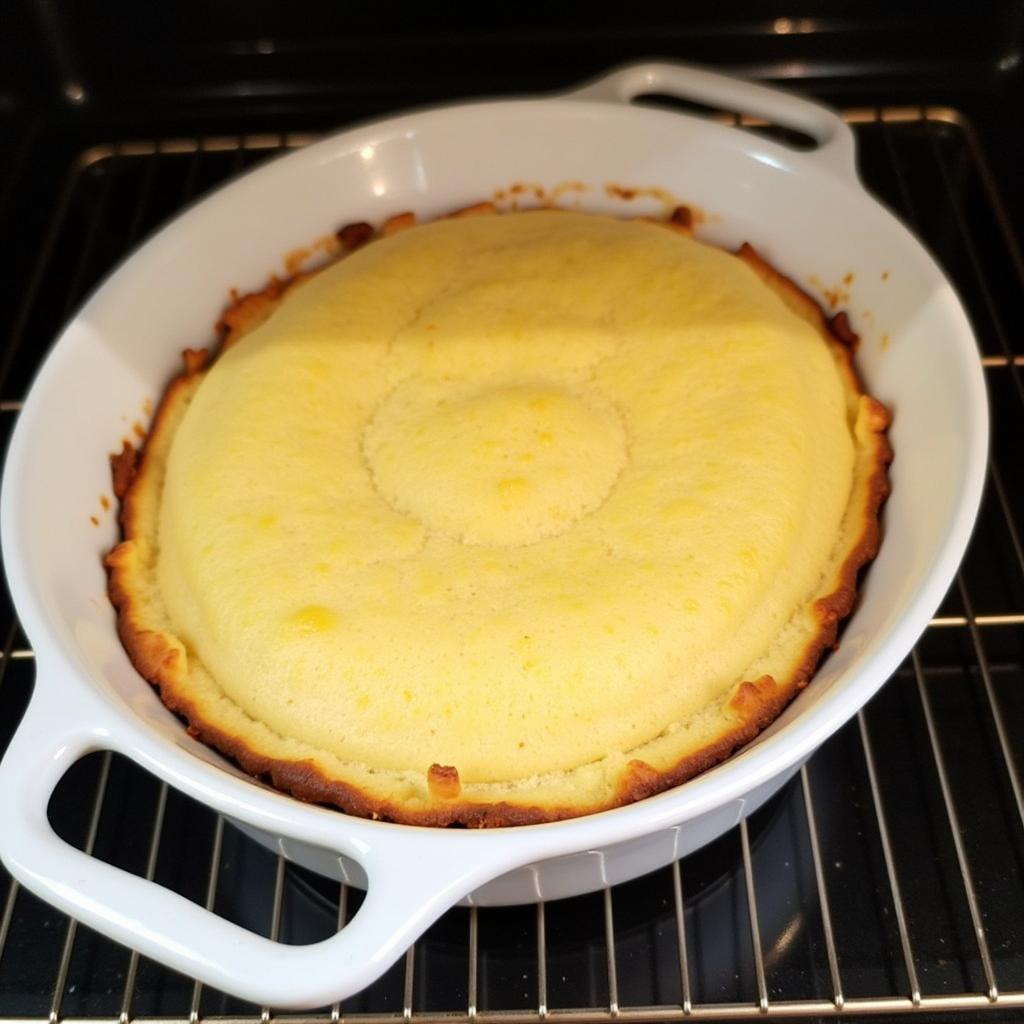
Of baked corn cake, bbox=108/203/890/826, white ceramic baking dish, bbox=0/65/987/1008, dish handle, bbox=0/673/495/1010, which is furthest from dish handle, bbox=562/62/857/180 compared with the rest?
dish handle, bbox=0/673/495/1010

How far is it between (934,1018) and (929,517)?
40 cm

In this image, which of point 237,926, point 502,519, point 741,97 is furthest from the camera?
point 741,97

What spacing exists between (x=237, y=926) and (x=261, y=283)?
30.2 inches

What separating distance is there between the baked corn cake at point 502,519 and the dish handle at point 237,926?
5.0 inches

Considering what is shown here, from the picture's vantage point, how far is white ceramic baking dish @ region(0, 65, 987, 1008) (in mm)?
794

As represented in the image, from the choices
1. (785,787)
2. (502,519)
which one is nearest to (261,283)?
(502,519)

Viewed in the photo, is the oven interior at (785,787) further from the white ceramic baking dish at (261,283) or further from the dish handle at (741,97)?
the dish handle at (741,97)

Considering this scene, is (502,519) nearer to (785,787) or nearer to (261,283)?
(785,787)

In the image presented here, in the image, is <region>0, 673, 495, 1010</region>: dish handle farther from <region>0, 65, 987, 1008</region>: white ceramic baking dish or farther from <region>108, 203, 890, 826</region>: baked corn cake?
<region>108, 203, 890, 826</region>: baked corn cake

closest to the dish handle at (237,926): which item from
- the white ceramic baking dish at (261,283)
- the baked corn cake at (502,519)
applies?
the white ceramic baking dish at (261,283)

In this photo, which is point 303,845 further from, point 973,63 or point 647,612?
point 973,63

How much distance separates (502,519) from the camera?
107 centimetres

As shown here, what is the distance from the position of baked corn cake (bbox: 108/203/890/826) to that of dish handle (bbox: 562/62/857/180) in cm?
14

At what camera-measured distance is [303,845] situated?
0.92 meters
